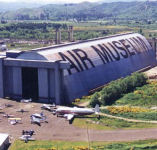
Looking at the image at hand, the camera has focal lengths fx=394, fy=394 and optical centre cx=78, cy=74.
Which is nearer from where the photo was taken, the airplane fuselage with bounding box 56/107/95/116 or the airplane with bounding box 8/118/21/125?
the airplane with bounding box 8/118/21/125

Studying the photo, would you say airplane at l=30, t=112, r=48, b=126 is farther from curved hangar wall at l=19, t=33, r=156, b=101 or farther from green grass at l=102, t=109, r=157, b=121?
green grass at l=102, t=109, r=157, b=121

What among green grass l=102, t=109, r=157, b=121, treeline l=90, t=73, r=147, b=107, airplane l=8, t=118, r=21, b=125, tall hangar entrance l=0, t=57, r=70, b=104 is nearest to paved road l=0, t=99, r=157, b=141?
airplane l=8, t=118, r=21, b=125

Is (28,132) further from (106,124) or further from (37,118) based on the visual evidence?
(106,124)

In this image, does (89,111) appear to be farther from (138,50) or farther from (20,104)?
(138,50)

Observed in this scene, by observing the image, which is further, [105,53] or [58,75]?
[105,53]

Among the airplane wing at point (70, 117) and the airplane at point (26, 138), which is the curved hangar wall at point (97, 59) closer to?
the airplane wing at point (70, 117)

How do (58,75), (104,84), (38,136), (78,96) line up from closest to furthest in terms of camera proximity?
(38,136) → (58,75) → (78,96) → (104,84)

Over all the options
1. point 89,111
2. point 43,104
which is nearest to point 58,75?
point 43,104

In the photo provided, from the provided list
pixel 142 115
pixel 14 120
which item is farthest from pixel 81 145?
pixel 14 120
